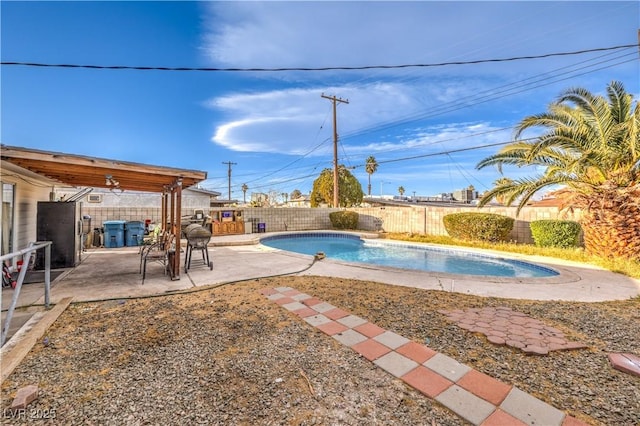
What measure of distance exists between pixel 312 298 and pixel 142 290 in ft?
10.0

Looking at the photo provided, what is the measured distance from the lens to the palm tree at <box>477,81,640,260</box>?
668 centimetres

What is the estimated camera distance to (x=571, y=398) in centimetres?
193

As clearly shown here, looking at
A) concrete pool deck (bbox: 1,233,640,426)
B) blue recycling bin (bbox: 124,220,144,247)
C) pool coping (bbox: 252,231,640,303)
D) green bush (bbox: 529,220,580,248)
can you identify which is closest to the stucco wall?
green bush (bbox: 529,220,580,248)

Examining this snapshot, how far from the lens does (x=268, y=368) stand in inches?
92.4

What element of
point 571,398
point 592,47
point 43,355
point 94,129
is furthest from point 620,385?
point 94,129

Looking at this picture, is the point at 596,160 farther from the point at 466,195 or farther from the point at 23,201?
the point at 466,195

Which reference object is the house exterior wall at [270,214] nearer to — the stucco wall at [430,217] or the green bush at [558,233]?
the stucco wall at [430,217]

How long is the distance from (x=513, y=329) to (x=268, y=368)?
2.78 metres

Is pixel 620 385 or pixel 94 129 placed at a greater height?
pixel 94 129

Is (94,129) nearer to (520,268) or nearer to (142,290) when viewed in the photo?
(142,290)

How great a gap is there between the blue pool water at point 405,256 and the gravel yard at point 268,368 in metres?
4.00

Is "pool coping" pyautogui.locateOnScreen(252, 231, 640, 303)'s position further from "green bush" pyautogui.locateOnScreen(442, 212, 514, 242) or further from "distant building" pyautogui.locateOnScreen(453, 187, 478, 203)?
"distant building" pyautogui.locateOnScreen(453, 187, 478, 203)

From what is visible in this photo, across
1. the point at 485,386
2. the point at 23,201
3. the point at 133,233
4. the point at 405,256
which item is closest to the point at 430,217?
the point at 405,256

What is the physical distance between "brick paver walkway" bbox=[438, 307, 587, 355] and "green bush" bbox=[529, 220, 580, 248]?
23.8 feet
